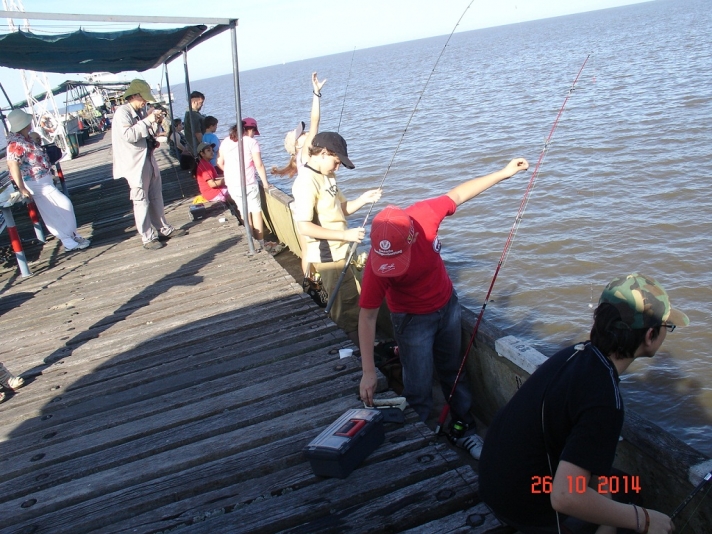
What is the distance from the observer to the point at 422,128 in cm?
2284

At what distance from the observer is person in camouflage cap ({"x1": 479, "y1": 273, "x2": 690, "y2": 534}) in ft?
7.22

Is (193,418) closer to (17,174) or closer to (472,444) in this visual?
(472,444)

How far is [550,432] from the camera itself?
2.40 m

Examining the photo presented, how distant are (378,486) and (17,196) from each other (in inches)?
275

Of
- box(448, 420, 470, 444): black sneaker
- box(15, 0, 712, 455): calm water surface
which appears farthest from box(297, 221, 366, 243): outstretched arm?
box(15, 0, 712, 455): calm water surface

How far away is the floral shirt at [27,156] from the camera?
7.89 m

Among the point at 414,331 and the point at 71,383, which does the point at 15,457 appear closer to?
the point at 71,383

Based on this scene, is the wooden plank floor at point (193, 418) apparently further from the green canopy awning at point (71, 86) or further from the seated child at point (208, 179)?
the green canopy awning at point (71, 86)

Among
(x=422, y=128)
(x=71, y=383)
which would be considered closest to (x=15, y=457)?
(x=71, y=383)

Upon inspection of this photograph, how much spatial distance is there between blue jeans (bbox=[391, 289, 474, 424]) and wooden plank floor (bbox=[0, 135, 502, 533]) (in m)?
0.42

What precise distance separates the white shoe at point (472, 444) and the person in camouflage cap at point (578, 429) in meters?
1.35

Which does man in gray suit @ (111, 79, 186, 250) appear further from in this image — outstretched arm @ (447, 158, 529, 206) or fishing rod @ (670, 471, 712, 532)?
fishing rod @ (670, 471, 712, 532)

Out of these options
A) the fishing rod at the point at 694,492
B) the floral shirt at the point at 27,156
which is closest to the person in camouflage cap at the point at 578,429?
the fishing rod at the point at 694,492

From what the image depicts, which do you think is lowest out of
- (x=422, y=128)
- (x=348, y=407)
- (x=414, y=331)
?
(x=422, y=128)
